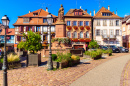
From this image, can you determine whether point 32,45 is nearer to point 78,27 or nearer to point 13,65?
point 13,65

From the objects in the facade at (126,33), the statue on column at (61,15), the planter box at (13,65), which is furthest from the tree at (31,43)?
the facade at (126,33)

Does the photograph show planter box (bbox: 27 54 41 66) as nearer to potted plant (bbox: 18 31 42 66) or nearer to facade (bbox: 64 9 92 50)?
potted plant (bbox: 18 31 42 66)

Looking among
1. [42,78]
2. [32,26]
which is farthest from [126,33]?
[42,78]

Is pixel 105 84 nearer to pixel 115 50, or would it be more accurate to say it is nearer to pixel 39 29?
pixel 115 50

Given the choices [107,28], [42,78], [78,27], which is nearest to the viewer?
[42,78]

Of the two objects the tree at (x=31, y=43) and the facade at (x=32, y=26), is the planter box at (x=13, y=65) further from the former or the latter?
the facade at (x=32, y=26)

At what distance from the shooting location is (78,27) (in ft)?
111

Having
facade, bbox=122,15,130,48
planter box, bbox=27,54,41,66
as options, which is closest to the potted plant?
planter box, bbox=27,54,41,66

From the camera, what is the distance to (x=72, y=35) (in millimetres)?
33625

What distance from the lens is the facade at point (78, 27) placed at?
33.2 m

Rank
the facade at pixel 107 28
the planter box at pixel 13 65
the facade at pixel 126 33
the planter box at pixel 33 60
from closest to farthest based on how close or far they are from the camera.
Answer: the planter box at pixel 13 65, the planter box at pixel 33 60, the facade at pixel 107 28, the facade at pixel 126 33

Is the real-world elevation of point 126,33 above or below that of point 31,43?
above

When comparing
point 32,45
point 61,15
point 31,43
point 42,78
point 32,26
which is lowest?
point 42,78

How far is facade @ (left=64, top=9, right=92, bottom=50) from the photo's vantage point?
33.2m
